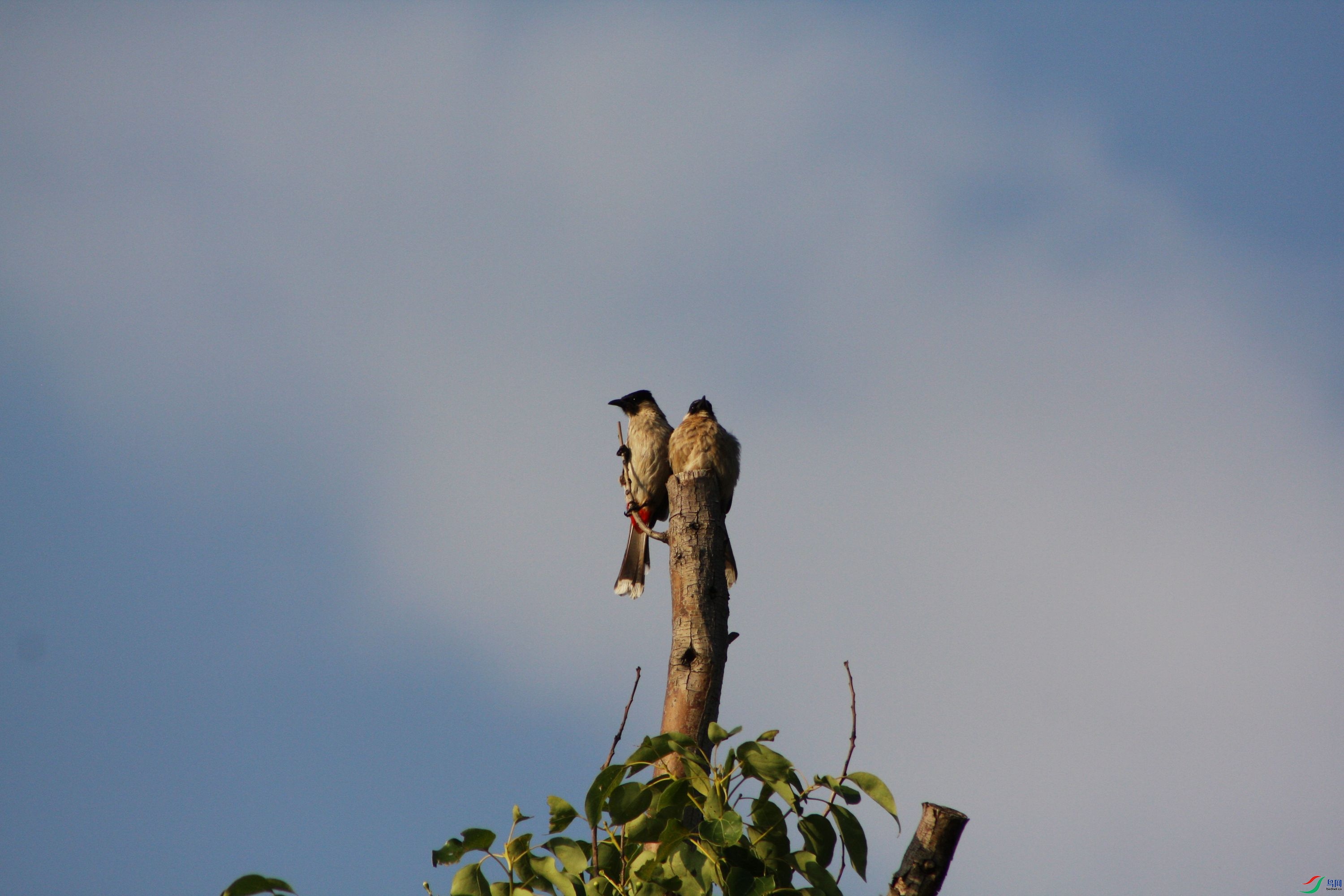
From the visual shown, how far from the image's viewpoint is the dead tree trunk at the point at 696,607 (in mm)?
3209

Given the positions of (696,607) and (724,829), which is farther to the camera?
(696,607)

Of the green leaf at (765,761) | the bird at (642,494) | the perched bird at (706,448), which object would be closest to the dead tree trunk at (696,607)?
the green leaf at (765,761)

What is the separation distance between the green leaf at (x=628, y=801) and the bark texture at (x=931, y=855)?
587 mm

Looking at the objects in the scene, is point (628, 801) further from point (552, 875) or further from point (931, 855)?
point (931, 855)

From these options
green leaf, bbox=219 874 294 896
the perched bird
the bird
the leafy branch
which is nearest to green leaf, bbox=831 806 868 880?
the leafy branch

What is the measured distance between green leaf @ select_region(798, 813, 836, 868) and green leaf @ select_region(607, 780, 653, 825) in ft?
1.18

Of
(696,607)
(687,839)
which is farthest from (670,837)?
(696,607)

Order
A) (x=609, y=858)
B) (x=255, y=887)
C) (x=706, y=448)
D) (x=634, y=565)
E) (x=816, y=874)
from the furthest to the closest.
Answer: (x=634, y=565)
(x=706, y=448)
(x=609, y=858)
(x=816, y=874)
(x=255, y=887)

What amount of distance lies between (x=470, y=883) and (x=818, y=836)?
2.59 ft

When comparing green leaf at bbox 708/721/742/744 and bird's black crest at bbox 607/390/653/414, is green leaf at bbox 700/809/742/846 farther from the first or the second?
bird's black crest at bbox 607/390/653/414

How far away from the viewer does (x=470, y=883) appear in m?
2.40

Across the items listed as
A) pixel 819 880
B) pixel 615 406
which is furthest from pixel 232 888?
pixel 615 406

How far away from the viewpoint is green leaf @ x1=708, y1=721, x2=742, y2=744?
2.40 meters

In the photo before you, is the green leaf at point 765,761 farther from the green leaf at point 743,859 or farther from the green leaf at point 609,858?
the green leaf at point 609,858
